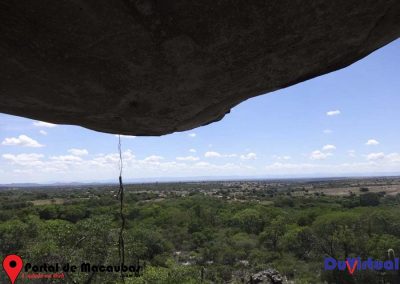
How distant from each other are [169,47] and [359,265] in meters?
43.1

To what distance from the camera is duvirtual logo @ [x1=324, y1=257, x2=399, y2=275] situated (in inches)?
1451

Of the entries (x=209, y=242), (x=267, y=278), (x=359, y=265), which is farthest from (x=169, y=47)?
(x=209, y=242)

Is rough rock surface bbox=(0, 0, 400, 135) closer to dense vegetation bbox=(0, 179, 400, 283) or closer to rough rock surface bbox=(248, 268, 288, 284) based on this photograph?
dense vegetation bbox=(0, 179, 400, 283)

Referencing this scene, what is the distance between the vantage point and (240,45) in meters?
3.75

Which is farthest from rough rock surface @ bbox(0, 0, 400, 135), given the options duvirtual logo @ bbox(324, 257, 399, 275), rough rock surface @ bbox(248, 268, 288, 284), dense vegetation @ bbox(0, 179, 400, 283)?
duvirtual logo @ bbox(324, 257, 399, 275)

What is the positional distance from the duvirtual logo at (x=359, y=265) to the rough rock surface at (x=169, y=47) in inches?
1503

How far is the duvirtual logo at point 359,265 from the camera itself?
121ft

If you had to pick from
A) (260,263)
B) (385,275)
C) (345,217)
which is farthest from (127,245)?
(345,217)

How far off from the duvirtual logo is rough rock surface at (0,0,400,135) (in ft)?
125

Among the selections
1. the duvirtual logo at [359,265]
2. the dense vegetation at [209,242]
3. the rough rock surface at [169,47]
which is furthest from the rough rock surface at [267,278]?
the rough rock surface at [169,47]

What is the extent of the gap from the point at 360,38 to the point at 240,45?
1.37 m

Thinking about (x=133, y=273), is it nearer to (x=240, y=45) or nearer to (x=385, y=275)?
(x=385, y=275)

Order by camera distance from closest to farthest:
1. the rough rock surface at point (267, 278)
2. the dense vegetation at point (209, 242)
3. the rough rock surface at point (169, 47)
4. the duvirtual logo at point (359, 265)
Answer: the rough rock surface at point (169, 47) → the dense vegetation at point (209, 242) → the duvirtual logo at point (359, 265) → the rough rock surface at point (267, 278)

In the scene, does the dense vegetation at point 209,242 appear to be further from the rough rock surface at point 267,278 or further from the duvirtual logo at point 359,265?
the rough rock surface at point 267,278
